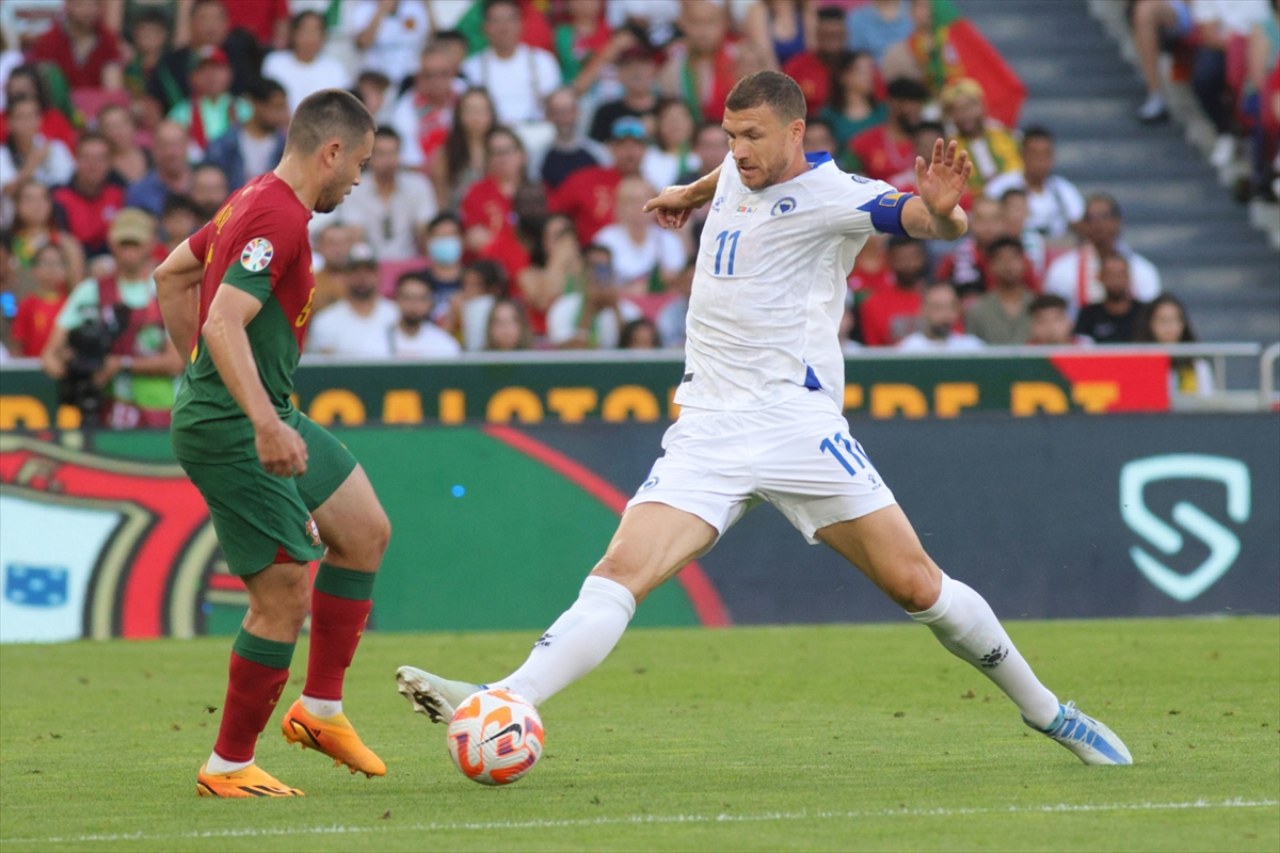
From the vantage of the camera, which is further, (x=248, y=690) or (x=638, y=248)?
(x=638, y=248)

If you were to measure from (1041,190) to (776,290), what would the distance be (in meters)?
10.9

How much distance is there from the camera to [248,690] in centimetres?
682

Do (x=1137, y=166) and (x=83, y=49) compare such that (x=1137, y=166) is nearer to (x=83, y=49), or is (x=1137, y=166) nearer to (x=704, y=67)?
(x=704, y=67)

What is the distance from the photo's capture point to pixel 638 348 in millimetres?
14609

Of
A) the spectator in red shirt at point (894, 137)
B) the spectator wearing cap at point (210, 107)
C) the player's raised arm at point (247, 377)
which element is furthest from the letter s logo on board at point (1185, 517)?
the spectator wearing cap at point (210, 107)

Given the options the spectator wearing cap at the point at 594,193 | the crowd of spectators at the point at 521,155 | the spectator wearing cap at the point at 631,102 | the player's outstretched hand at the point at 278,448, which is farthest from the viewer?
the spectator wearing cap at the point at 631,102

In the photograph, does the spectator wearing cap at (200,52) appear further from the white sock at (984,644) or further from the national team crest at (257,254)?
the white sock at (984,644)

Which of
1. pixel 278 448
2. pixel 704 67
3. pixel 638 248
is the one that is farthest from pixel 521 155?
pixel 278 448

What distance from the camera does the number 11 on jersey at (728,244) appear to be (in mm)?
7207

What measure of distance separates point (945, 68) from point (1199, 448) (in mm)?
6864

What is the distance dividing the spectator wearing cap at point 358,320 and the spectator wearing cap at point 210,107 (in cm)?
276

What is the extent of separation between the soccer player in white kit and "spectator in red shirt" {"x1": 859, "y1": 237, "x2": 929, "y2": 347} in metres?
8.14

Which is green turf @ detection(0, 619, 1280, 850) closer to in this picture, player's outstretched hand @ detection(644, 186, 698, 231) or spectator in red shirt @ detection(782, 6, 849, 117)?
player's outstretched hand @ detection(644, 186, 698, 231)

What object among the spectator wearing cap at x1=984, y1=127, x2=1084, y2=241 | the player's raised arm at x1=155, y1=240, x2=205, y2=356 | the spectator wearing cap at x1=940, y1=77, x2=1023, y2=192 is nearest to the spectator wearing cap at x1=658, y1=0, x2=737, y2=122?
the spectator wearing cap at x1=940, y1=77, x2=1023, y2=192
